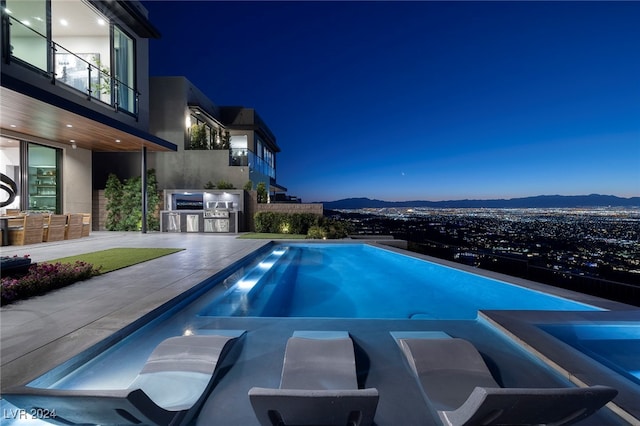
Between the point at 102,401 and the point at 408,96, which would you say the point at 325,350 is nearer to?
the point at 102,401

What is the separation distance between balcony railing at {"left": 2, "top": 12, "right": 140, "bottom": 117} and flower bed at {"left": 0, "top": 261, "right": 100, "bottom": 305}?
241 inches

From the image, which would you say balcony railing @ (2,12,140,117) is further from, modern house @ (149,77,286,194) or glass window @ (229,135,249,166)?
glass window @ (229,135,249,166)

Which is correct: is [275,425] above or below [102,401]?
below

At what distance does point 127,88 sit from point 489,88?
66.7ft

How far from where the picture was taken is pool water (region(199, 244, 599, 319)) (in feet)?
13.8

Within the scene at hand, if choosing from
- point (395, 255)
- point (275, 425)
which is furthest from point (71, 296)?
point (395, 255)

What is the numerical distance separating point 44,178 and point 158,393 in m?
12.1

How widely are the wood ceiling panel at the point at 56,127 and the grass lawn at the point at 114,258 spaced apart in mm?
3188

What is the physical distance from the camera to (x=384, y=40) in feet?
57.8

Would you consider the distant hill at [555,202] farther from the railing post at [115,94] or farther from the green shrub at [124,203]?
A: the railing post at [115,94]

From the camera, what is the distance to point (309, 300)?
16.7ft

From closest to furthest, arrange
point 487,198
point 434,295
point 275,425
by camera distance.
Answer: point 275,425 → point 434,295 → point 487,198

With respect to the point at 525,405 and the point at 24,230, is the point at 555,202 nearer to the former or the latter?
the point at 525,405

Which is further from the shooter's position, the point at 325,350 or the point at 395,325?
the point at 395,325
